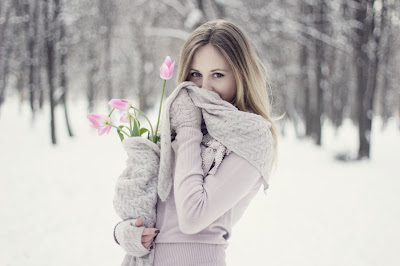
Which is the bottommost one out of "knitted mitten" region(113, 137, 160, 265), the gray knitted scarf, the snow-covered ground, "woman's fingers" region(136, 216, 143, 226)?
→ the snow-covered ground

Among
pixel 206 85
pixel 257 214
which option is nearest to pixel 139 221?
pixel 206 85

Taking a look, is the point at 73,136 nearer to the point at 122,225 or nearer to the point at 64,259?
the point at 64,259

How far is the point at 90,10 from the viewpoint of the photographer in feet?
54.4

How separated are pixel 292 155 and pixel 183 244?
982 cm

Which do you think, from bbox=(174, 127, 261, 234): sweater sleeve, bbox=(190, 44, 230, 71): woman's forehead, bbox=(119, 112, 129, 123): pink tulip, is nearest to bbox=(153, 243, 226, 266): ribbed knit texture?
bbox=(174, 127, 261, 234): sweater sleeve

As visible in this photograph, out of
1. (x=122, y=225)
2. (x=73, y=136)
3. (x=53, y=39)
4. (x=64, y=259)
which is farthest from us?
(x=73, y=136)

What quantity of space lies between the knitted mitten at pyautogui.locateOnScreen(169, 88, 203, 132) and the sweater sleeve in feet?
0.10

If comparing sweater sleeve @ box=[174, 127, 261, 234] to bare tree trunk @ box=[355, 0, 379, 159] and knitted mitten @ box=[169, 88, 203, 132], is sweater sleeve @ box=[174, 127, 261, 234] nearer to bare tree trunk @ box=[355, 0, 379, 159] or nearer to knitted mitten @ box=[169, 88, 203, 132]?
knitted mitten @ box=[169, 88, 203, 132]

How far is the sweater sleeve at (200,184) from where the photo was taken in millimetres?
1125

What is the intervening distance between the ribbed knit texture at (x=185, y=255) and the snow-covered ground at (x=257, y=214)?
2787mm

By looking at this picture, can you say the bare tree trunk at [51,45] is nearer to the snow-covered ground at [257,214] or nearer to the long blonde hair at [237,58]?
the snow-covered ground at [257,214]

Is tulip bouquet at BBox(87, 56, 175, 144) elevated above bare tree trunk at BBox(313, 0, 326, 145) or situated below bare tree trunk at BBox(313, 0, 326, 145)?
below

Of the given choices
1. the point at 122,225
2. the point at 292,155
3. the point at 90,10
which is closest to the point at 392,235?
the point at 122,225

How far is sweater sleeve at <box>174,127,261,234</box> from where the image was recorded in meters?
1.12
